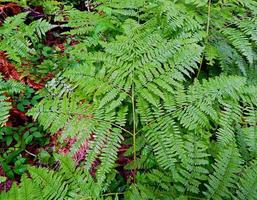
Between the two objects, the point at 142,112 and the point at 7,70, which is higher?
the point at 142,112

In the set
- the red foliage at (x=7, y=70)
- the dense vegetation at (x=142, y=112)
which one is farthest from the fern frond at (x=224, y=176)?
the red foliage at (x=7, y=70)

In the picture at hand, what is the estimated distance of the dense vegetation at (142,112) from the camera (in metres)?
2.48

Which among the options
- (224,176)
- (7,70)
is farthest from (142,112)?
(7,70)

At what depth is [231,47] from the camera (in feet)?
11.4

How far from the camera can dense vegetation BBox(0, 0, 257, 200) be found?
2.48 meters

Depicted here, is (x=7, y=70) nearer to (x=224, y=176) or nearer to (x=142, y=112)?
(x=142, y=112)

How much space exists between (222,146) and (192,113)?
1.32 ft

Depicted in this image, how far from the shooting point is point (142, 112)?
112 inches

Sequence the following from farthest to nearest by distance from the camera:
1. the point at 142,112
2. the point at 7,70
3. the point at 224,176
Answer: the point at 7,70, the point at 142,112, the point at 224,176

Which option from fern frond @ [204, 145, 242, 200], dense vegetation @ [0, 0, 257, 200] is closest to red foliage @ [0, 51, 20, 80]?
dense vegetation @ [0, 0, 257, 200]

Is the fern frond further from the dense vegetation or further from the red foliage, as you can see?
the red foliage

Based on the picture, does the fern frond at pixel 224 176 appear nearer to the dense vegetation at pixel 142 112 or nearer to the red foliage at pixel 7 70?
the dense vegetation at pixel 142 112

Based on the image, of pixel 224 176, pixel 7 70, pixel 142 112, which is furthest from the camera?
pixel 7 70

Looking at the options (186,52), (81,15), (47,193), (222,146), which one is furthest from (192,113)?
(81,15)
